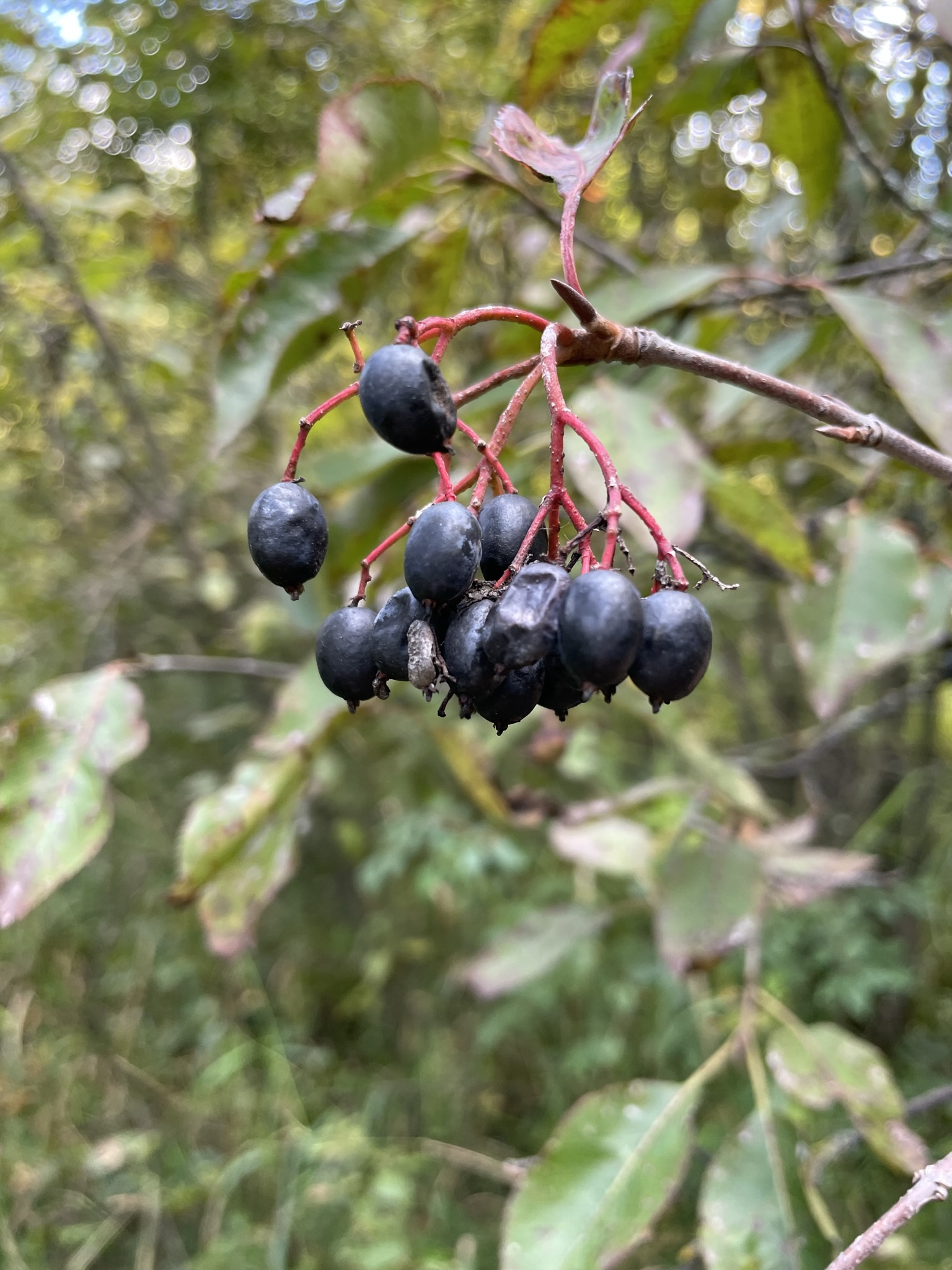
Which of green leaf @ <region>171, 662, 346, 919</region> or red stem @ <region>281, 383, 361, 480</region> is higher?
red stem @ <region>281, 383, 361, 480</region>

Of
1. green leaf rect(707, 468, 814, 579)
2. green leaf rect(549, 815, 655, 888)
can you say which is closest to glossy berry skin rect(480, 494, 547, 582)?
green leaf rect(707, 468, 814, 579)

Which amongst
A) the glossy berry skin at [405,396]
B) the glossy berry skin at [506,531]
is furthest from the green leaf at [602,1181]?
the glossy berry skin at [405,396]

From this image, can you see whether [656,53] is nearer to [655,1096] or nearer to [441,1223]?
[655,1096]

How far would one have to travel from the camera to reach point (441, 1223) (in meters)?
2.11

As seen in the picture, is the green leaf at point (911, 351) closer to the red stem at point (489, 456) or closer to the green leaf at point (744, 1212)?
the red stem at point (489, 456)

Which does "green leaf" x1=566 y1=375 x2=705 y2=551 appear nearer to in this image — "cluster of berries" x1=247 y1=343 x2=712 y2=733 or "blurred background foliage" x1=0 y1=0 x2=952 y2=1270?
"blurred background foliage" x1=0 y1=0 x2=952 y2=1270

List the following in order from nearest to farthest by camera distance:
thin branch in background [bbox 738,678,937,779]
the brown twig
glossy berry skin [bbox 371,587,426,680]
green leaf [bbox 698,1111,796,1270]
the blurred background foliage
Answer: the brown twig → glossy berry skin [bbox 371,587,426,680] → green leaf [bbox 698,1111,796,1270] → the blurred background foliage → thin branch in background [bbox 738,678,937,779]

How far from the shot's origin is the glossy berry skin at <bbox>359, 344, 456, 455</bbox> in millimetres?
489

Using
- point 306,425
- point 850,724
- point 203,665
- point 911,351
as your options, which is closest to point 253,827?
point 203,665

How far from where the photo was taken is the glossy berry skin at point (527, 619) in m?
0.49

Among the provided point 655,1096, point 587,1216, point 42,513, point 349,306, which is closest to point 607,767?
point 655,1096

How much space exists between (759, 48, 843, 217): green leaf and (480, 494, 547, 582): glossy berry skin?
3.75 ft

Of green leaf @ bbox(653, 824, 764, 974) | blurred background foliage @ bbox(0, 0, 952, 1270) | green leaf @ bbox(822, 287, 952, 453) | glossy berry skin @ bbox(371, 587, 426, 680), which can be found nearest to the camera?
glossy berry skin @ bbox(371, 587, 426, 680)

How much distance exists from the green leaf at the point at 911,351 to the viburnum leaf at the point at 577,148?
413 mm
